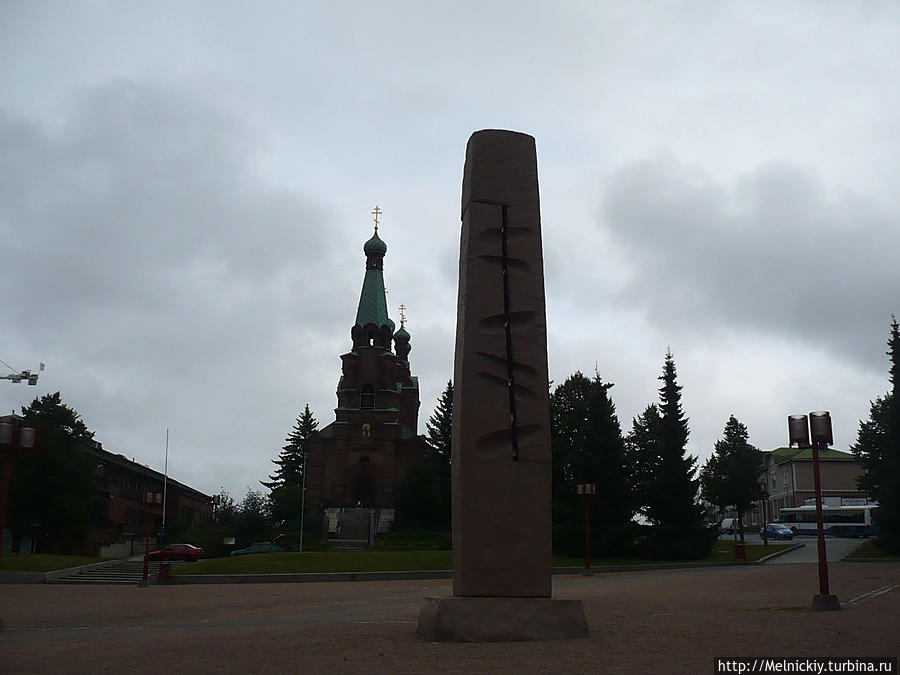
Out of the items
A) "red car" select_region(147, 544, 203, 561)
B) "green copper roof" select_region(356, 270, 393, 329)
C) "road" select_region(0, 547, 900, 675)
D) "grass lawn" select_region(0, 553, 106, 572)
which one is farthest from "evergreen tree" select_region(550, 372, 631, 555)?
"green copper roof" select_region(356, 270, 393, 329)

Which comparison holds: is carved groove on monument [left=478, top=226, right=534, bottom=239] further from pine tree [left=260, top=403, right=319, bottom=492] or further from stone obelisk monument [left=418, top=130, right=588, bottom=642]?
pine tree [left=260, top=403, right=319, bottom=492]

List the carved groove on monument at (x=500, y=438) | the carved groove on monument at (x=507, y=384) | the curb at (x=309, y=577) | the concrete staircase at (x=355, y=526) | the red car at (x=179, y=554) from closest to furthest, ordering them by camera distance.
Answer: the carved groove on monument at (x=500, y=438), the carved groove on monument at (x=507, y=384), the curb at (x=309, y=577), the red car at (x=179, y=554), the concrete staircase at (x=355, y=526)

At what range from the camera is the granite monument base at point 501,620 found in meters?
10.3

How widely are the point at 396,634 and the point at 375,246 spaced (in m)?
67.2

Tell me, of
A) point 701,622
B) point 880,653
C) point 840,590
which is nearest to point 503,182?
point 701,622

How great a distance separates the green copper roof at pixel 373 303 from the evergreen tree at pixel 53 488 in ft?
99.9

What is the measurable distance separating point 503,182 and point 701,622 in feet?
23.5

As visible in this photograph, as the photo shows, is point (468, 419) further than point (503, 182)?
No

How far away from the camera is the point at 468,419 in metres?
11.4

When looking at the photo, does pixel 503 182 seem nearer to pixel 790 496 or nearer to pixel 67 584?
pixel 67 584

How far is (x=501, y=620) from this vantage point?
1045 centimetres

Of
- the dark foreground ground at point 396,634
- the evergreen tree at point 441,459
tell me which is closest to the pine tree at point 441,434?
the evergreen tree at point 441,459

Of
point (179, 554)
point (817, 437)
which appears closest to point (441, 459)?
point (179, 554)

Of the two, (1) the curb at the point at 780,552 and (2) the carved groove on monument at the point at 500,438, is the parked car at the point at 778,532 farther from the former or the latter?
(2) the carved groove on monument at the point at 500,438
